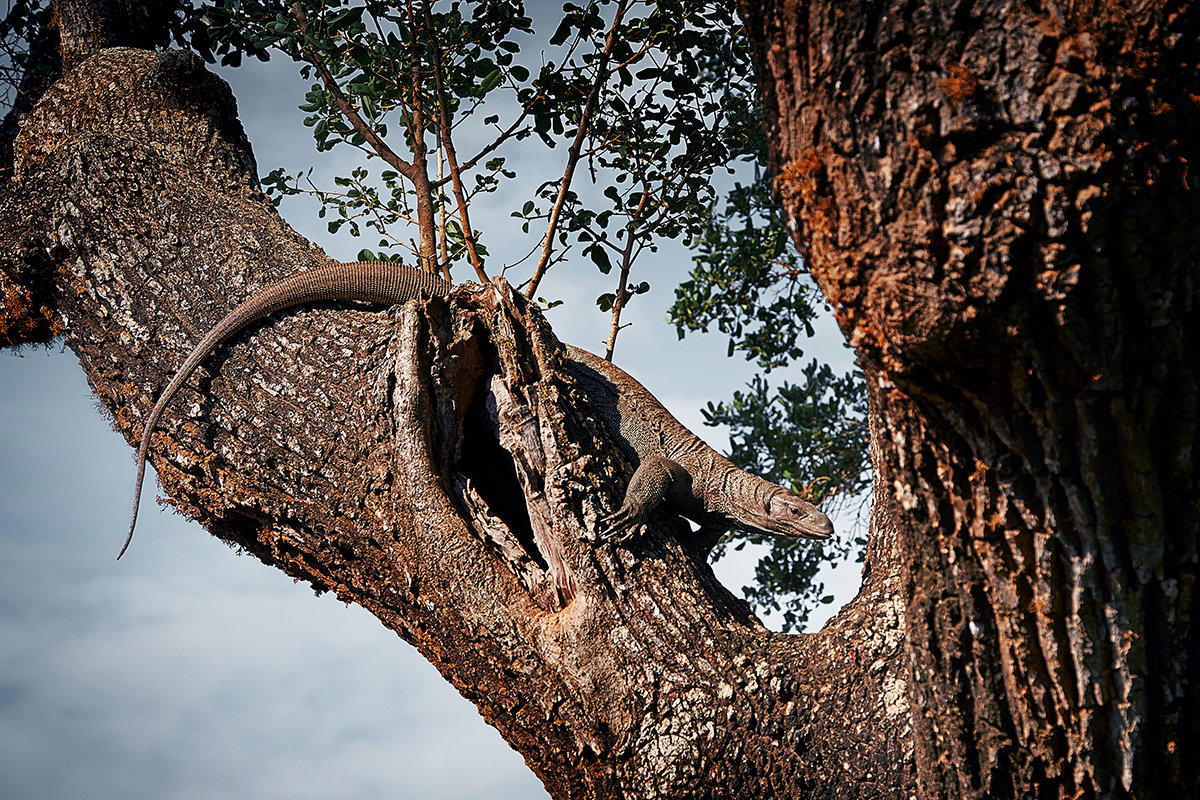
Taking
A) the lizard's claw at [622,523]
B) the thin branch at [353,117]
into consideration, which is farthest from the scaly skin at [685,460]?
the lizard's claw at [622,523]

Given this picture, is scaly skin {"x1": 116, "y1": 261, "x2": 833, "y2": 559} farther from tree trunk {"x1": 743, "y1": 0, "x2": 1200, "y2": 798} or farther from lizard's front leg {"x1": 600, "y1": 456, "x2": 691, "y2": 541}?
tree trunk {"x1": 743, "y1": 0, "x2": 1200, "y2": 798}

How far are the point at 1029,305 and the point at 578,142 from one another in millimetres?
3308

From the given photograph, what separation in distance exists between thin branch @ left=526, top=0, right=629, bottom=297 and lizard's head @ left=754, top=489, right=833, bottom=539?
1598 mm

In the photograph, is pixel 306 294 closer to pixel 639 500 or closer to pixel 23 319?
pixel 23 319

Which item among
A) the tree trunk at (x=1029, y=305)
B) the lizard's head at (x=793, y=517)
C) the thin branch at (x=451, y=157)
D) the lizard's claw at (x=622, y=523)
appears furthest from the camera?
the lizard's head at (x=793, y=517)

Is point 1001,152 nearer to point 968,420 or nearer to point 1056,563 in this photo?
point 968,420

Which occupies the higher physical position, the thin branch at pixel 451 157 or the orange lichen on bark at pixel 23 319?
the thin branch at pixel 451 157

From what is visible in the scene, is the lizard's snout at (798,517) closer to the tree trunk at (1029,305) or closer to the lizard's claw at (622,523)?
the lizard's claw at (622,523)

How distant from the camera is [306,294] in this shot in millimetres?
3205

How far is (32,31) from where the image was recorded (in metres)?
4.69

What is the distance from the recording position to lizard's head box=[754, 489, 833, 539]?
178 inches

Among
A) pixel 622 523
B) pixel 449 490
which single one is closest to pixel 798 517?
pixel 622 523

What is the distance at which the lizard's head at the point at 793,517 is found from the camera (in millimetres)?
4527

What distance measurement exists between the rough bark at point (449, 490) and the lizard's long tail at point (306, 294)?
0.07 meters
